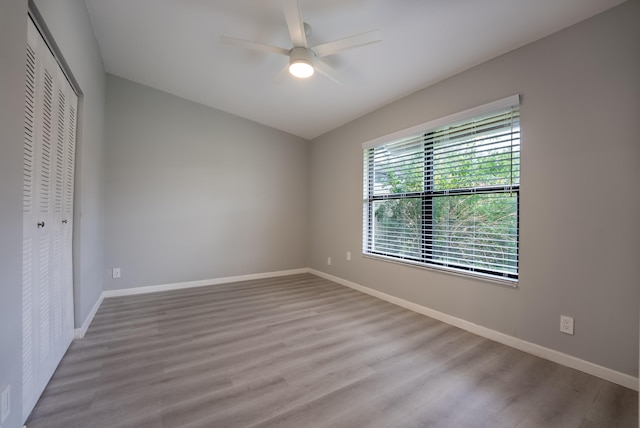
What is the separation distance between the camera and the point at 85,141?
2.50 m

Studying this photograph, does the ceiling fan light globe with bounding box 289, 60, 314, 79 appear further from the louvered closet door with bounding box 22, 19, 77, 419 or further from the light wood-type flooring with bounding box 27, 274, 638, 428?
the light wood-type flooring with bounding box 27, 274, 638, 428

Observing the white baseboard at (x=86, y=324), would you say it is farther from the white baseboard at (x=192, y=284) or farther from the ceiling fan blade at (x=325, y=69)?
the ceiling fan blade at (x=325, y=69)

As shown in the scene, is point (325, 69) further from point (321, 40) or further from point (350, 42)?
point (350, 42)

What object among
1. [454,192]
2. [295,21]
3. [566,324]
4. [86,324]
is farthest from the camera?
[454,192]

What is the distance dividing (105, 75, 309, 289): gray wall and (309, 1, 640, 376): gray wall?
9.63 feet

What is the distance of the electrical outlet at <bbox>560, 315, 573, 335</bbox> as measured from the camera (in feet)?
6.54

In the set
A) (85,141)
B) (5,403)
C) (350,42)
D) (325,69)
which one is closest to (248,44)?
(325,69)

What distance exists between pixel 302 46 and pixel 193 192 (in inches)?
108

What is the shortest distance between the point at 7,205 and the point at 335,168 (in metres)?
3.71

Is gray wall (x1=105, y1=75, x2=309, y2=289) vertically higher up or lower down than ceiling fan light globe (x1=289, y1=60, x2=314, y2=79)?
lower down

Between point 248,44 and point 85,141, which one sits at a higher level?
point 248,44

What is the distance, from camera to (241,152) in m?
4.47

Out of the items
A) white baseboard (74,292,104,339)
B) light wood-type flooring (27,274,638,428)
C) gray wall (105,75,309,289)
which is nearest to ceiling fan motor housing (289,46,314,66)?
light wood-type flooring (27,274,638,428)

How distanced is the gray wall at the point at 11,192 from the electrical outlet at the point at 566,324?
10.5 feet
